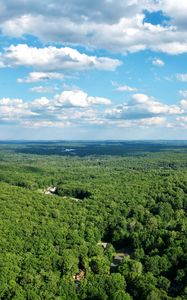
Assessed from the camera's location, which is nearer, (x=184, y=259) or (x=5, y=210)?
(x=184, y=259)

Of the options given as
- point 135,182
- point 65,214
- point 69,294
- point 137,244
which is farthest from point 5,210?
point 135,182

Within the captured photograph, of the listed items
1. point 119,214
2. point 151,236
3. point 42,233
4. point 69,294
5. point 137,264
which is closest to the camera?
point 69,294

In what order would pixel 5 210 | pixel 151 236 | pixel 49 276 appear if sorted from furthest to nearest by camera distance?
pixel 5 210
pixel 151 236
pixel 49 276

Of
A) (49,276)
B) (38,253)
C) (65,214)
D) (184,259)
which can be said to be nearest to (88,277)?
(49,276)

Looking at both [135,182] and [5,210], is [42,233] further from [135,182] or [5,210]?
[135,182]

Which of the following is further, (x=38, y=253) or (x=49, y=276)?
(x=38, y=253)

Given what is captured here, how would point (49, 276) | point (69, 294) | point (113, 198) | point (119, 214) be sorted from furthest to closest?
point (113, 198) < point (119, 214) < point (49, 276) < point (69, 294)

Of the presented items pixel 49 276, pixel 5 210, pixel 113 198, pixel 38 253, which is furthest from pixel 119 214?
pixel 49 276

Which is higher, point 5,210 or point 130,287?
point 5,210

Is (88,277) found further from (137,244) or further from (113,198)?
(113,198)

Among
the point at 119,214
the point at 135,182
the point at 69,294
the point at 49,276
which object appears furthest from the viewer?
the point at 135,182
